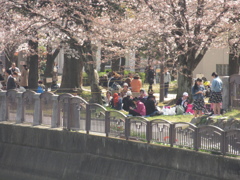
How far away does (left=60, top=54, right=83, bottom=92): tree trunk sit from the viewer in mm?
31828

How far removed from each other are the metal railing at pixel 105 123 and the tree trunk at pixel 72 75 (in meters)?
12.2

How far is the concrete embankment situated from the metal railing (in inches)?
7.8

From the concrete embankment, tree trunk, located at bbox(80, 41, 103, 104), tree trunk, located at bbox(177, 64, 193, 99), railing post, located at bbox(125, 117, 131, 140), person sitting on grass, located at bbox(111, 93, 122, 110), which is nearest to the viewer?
the concrete embankment

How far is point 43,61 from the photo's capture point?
2060 inches

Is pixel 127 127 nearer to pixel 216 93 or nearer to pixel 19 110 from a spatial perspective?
pixel 19 110

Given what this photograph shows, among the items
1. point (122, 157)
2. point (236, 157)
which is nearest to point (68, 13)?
point (122, 157)

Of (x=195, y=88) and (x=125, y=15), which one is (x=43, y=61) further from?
(x=195, y=88)

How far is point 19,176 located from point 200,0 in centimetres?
918

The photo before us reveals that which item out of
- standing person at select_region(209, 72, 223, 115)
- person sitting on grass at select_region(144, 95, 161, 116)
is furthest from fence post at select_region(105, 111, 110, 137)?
standing person at select_region(209, 72, 223, 115)

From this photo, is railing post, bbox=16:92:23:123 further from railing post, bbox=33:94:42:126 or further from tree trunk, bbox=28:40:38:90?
tree trunk, bbox=28:40:38:90

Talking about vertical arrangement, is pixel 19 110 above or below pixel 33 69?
below

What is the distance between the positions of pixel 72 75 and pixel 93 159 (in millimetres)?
16153

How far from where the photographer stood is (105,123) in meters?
15.8

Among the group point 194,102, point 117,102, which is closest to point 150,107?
point 194,102
